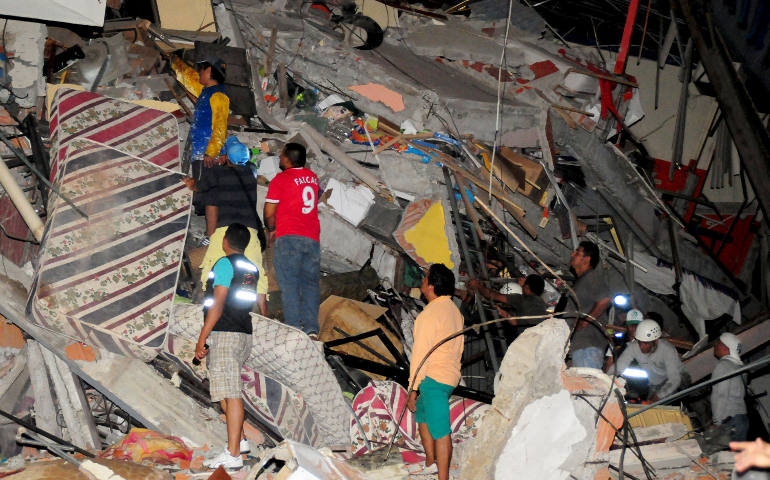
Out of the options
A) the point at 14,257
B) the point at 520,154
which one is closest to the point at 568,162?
the point at 520,154

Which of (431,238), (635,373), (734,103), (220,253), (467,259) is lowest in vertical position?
(635,373)

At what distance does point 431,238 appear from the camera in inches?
331

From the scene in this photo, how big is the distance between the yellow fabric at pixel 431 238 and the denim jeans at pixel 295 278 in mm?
2091

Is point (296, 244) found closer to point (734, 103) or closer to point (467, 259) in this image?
point (467, 259)

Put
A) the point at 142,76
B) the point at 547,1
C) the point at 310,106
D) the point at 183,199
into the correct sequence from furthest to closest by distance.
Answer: the point at 547,1, the point at 310,106, the point at 142,76, the point at 183,199

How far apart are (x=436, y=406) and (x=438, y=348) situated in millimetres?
415

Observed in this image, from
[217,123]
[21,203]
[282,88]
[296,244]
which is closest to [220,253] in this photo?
[296,244]

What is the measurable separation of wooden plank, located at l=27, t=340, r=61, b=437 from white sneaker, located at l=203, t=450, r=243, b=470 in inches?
64.8

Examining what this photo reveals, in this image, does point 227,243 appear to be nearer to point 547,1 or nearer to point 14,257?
point 14,257

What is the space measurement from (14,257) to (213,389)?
275 cm

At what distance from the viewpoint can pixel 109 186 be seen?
6.50 metres

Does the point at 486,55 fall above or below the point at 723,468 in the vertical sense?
above

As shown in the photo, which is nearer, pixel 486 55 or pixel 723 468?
pixel 723 468

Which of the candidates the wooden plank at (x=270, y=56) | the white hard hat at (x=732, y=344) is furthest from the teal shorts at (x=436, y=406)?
the wooden plank at (x=270, y=56)
